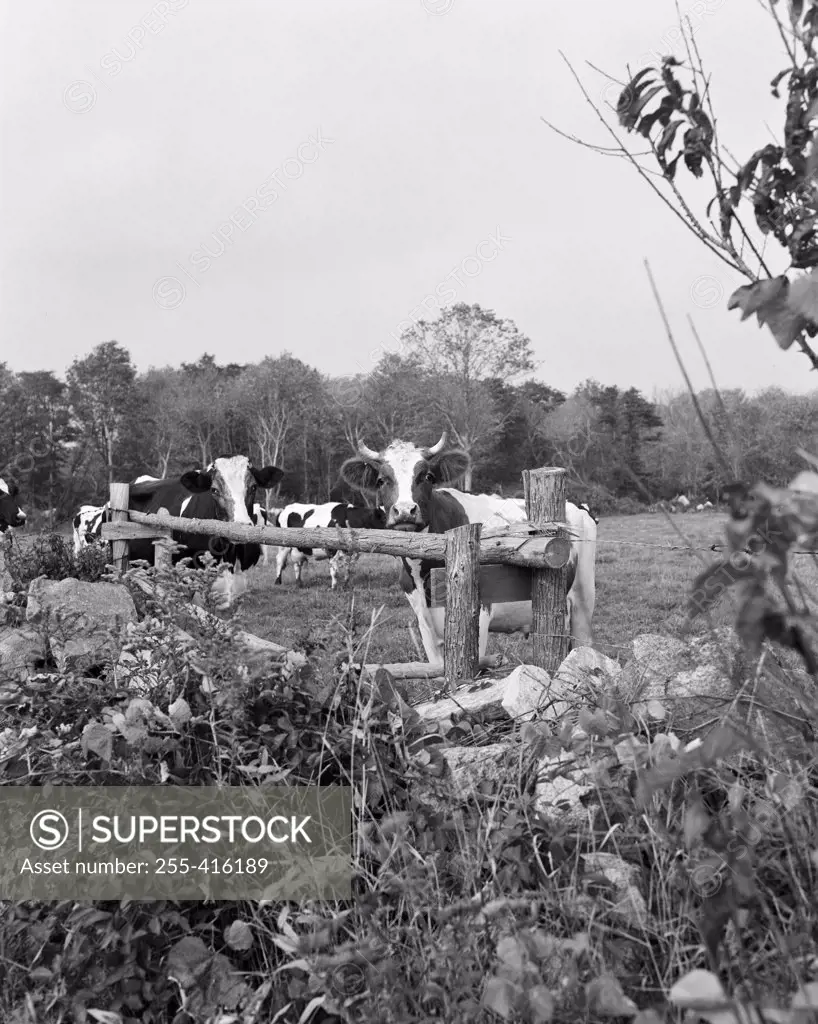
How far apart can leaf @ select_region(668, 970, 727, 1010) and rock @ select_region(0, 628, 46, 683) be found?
240cm

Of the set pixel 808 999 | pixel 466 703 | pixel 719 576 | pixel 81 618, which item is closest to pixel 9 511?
pixel 81 618

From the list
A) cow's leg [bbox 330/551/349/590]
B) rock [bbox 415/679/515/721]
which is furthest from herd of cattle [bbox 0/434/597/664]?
cow's leg [bbox 330/551/349/590]

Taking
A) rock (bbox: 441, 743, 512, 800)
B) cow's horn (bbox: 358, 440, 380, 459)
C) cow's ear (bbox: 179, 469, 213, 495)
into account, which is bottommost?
rock (bbox: 441, 743, 512, 800)

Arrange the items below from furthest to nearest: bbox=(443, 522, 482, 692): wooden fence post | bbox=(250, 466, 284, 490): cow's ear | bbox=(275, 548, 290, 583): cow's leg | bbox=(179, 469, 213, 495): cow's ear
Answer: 1. bbox=(275, 548, 290, 583): cow's leg
2. bbox=(250, 466, 284, 490): cow's ear
3. bbox=(179, 469, 213, 495): cow's ear
4. bbox=(443, 522, 482, 692): wooden fence post

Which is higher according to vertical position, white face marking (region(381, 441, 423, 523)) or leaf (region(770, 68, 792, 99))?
leaf (region(770, 68, 792, 99))

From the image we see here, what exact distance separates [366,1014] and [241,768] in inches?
28.5

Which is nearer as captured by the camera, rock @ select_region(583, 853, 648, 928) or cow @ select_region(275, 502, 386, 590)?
rock @ select_region(583, 853, 648, 928)

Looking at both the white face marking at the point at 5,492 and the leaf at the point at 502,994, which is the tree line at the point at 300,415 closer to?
the white face marking at the point at 5,492

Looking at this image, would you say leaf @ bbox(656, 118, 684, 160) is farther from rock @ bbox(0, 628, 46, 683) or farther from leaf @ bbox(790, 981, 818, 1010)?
rock @ bbox(0, 628, 46, 683)

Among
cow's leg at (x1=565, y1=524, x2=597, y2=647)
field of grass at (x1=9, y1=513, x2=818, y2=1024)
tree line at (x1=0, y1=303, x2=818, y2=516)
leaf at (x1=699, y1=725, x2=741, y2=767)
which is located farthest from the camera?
tree line at (x1=0, y1=303, x2=818, y2=516)

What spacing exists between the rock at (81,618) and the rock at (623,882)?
1.74 metres

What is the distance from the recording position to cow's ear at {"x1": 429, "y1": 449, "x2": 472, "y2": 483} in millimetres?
7094

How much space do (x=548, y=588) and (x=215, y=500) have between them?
6.51m

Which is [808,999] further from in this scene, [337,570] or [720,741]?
[337,570]
